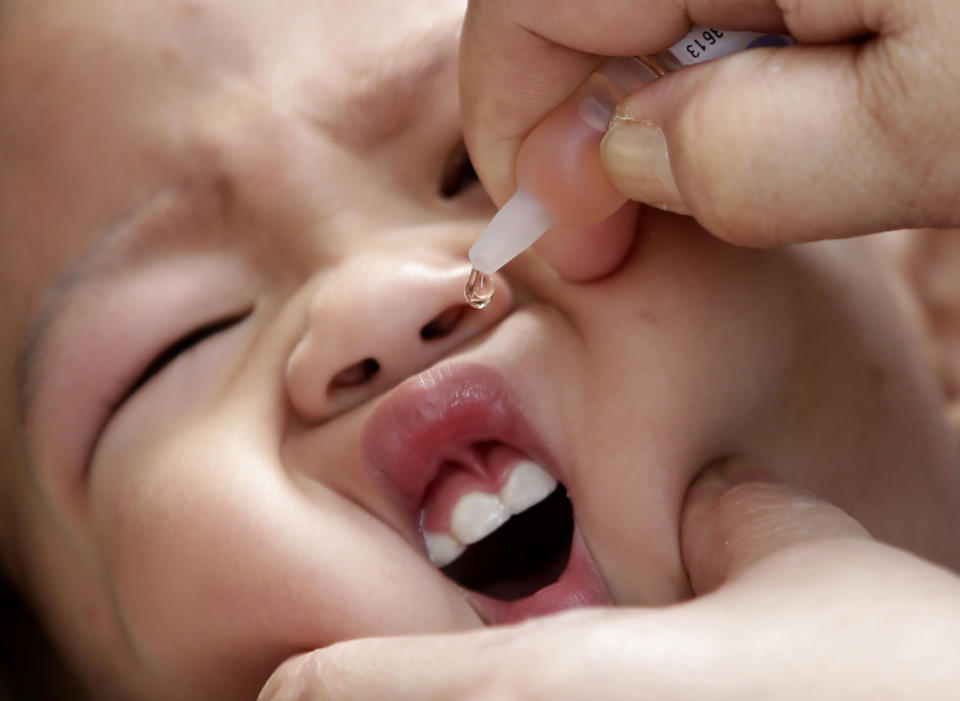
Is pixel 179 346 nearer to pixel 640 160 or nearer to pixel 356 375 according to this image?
pixel 356 375

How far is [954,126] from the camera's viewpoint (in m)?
0.55

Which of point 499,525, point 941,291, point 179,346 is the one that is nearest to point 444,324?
point 499,525

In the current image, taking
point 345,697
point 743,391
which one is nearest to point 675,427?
point 743,391

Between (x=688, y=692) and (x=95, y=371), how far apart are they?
2.13 ft

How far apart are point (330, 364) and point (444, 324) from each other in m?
0.11

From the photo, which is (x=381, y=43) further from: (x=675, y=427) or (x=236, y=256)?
(x=675, y=427)

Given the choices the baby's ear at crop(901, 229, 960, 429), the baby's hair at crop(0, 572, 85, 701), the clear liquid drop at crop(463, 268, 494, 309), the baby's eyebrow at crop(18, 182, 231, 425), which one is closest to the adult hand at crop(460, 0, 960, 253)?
→ the clear liquid drop at crop(463, 268, 494, 309)

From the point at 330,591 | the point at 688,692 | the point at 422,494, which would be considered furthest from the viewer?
the point at 422,494

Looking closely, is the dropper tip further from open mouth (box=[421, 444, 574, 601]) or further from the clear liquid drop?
open mouth (box=[421, 444, 574, 601])

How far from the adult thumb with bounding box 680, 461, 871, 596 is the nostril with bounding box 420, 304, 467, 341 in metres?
0.24

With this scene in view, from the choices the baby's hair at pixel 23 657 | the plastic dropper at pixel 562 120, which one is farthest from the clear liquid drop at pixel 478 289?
the baby's hair at pixel 23 657

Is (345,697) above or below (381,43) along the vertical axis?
below

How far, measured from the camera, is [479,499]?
0.81m

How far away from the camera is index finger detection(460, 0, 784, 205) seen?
2.02 ft
